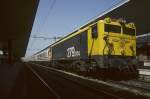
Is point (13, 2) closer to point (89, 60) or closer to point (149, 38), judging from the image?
point (89, 60)

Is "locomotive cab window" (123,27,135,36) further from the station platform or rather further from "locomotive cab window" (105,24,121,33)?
the station platform

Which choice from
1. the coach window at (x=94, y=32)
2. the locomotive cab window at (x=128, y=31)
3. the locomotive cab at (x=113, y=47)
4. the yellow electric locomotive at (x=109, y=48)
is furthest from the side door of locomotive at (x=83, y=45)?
the locomotive cab window at (x=128, y=31)

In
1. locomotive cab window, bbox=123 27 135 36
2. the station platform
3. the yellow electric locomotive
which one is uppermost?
locomotive cab window, bbox=123 27 135 36

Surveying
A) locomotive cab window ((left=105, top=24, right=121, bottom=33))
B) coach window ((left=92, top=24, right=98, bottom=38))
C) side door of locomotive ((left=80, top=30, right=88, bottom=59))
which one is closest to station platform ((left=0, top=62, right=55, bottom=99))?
side door of locomotive ((left=80, top=30, right=88, bottom=59))

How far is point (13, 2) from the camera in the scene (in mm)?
17031

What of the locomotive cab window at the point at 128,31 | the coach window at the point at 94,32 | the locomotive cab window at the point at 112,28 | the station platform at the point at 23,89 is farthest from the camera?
the locomotive cab window at the point at 128,31

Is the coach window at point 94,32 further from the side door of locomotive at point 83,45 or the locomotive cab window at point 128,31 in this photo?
the locomotive cab window at point 128,31

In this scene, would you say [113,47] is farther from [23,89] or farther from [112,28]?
[23,89]

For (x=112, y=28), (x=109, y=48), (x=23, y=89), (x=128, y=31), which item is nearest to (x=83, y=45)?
(x=112, y=28)

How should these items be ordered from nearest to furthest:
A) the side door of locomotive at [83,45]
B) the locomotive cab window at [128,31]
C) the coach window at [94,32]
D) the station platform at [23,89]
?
the station platform at [23,89] → the coach window at [94,32] → the locomotive cab window at [128,31] → the side door of locomotive at [83,45]

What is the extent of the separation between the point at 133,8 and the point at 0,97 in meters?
12.8

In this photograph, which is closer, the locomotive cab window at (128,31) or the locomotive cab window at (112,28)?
the locomotive cab window at (112,28)

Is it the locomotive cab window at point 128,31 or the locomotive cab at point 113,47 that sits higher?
the locomotive cab window at point 128,31

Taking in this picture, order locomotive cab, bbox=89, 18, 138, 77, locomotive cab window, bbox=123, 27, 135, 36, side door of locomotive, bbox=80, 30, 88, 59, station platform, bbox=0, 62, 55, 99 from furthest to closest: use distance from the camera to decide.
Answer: side door of locomotive, bbox=80, 30, 88, 59, locomotive cab window, bbox=123, 27, 135, 36, locomotive cab, bbox=89, 18, 138, 77, station platform, bbox=0, 62, 55, 99
